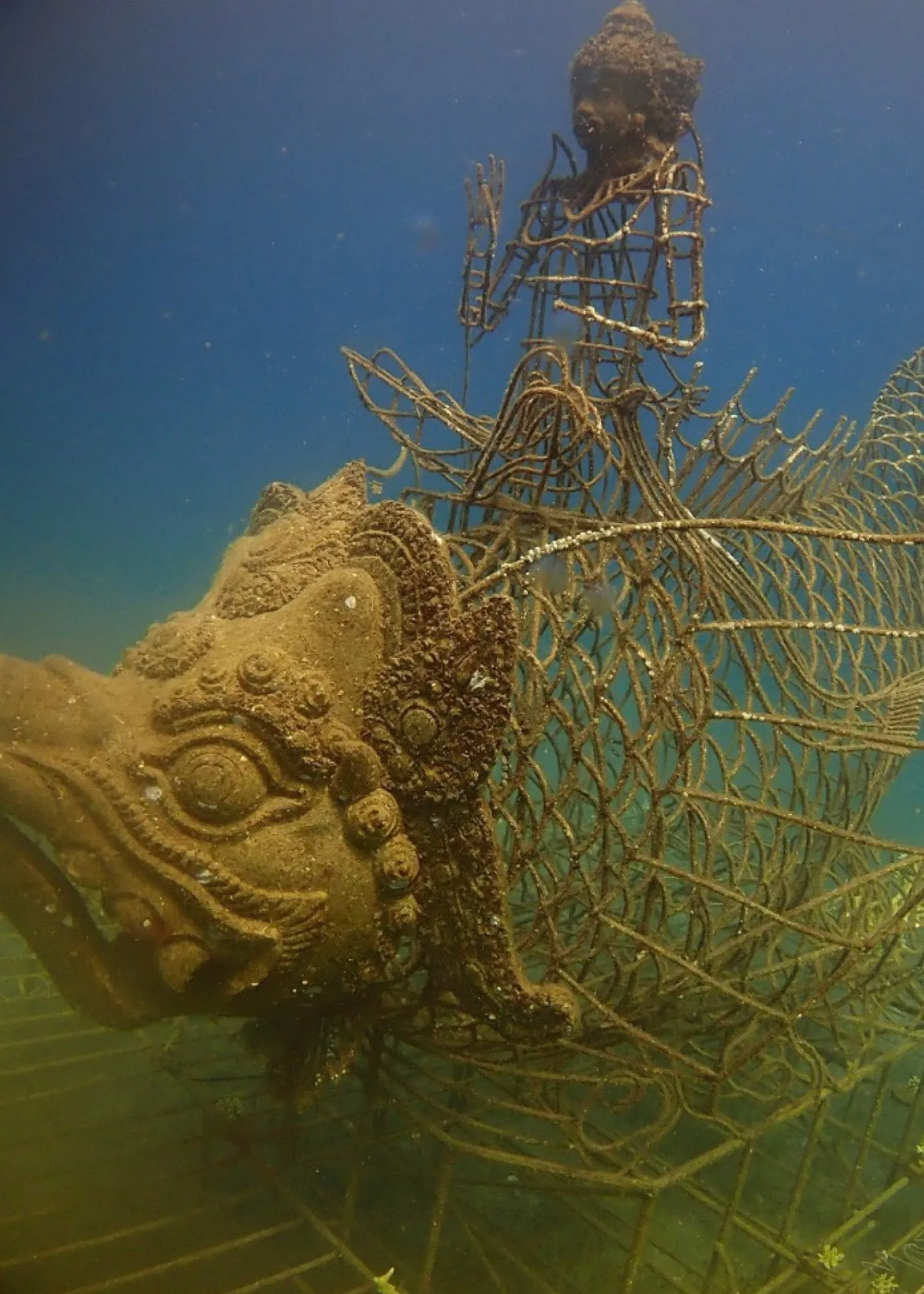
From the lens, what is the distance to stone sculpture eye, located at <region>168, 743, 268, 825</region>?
2.27m

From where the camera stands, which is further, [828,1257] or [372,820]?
[828,1257]

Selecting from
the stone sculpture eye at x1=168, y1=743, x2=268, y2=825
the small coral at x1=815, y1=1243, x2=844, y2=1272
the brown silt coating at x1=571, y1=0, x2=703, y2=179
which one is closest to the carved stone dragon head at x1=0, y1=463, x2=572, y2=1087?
the stone sculpture eye at x1=168, y1=743, x2=268, y2=825

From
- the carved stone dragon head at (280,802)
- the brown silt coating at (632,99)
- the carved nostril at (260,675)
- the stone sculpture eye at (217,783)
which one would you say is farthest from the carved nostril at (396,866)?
the brown silt coating at (632,99)

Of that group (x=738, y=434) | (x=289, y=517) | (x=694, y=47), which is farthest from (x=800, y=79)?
(x=289, y=517)

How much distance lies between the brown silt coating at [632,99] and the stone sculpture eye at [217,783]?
4.56m

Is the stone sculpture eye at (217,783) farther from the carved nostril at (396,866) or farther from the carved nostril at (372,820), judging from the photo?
the carved nostril at (396,866)

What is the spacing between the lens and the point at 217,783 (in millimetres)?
2264

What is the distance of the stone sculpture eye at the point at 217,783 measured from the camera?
227cm

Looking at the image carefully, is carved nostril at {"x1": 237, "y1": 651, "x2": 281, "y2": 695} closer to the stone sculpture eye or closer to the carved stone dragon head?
the carved stone dragon head

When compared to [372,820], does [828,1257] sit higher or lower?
lower

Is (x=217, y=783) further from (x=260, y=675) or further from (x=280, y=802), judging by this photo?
(x=260, y=675)

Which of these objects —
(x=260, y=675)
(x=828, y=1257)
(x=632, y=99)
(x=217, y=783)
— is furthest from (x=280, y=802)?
(x=632, y=99)

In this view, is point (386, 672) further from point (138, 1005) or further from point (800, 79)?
point (800, 79)

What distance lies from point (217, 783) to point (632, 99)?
495cm
